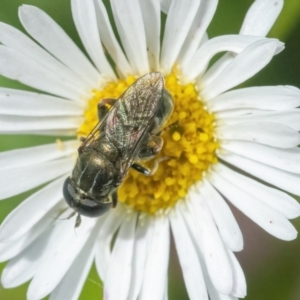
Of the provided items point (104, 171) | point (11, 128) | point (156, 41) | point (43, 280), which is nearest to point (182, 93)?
point (156, 41)

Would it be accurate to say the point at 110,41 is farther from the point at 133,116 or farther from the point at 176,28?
the point at 133,116

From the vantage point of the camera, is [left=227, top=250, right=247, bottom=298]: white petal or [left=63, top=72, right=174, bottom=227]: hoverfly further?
[left=227, top=250, right=247, bottom=298]: white petal

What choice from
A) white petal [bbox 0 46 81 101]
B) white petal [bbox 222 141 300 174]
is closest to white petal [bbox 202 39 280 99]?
white petal [bbox 222 141 300 174]

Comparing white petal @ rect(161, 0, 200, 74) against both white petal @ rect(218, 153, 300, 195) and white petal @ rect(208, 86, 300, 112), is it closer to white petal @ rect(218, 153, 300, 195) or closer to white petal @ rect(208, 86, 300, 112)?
white petal @ rect(208, 86, 300, 112)

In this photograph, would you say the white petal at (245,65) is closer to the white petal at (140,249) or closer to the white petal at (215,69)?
the white petal at (215,69)

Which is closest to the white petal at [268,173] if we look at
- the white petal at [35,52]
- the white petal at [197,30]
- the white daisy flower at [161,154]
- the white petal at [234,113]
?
the white daisy flower at [161,154]

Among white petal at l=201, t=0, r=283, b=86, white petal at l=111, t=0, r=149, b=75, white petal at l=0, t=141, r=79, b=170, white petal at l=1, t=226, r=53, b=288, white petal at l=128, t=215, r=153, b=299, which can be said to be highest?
white petal at l=201, t=0, r=283, b=86

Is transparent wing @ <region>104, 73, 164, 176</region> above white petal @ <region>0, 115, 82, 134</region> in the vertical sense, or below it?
above

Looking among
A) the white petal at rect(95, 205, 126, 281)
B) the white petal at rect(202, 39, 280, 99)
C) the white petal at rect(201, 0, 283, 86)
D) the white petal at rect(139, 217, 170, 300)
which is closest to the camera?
the white petal at rect(202, 39, 280, 99)
